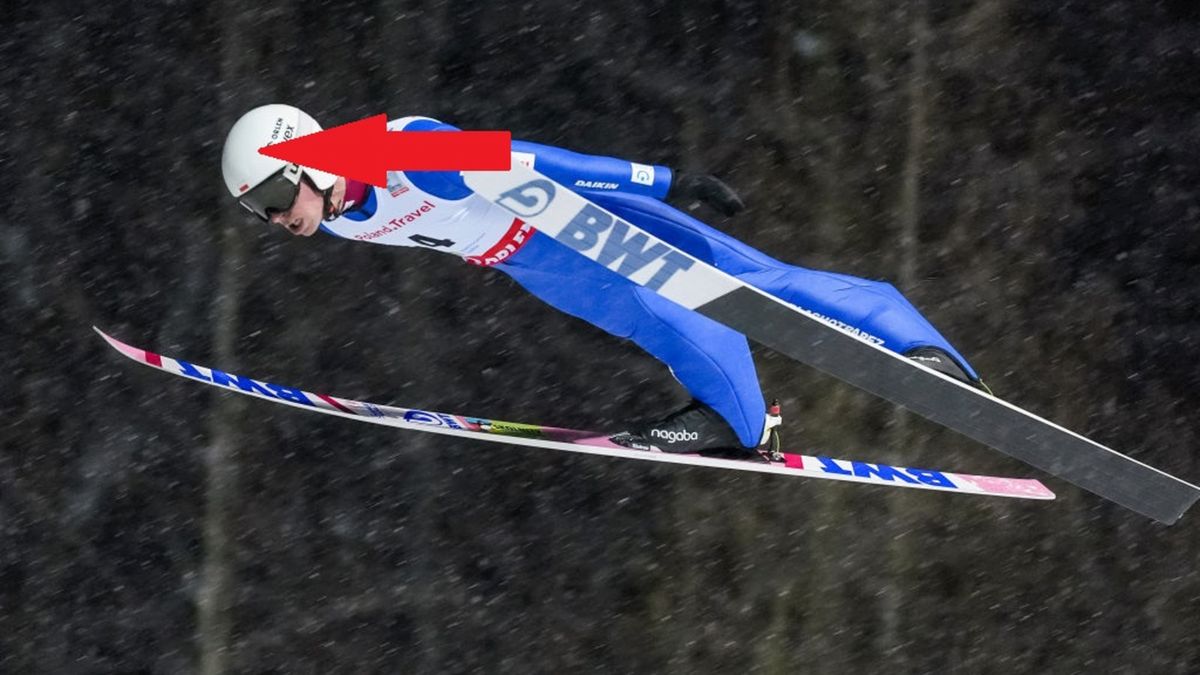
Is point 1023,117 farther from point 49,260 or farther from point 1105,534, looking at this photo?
point 49,260

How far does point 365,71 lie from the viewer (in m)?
5.42

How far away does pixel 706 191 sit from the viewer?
14.2 ft

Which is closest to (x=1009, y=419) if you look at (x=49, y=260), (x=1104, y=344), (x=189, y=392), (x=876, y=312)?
(x=876, y=312)

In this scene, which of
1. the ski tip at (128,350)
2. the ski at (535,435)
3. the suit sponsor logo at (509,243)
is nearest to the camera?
the suit sponsor logo at (509,243)

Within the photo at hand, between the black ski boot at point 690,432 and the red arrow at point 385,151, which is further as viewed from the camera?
the black ski boot at point 690,432

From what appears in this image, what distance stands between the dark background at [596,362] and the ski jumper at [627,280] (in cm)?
89

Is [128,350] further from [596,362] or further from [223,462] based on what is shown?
[596,362]

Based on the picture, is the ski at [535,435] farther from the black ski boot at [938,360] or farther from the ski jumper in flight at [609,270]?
the black ski boot at [938,360]

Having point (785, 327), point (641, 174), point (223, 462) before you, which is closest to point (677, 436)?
point (785, 327)

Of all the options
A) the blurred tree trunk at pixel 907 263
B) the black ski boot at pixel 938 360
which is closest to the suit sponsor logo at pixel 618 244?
the black ski boot at pixel 938 360

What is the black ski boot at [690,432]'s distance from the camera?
456 centimetres

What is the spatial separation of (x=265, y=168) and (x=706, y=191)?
1.39 metres

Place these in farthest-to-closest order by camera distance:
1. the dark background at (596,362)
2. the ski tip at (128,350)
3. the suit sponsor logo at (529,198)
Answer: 1. the dark background at (596,362)
2. the ski tip at (128,350)
3. the suit sponsor logo at (529,198)

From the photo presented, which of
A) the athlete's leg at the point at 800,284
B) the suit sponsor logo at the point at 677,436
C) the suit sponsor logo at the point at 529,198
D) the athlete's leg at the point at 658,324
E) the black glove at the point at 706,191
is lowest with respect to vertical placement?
the suit sponsor logo at the point at 677,436
